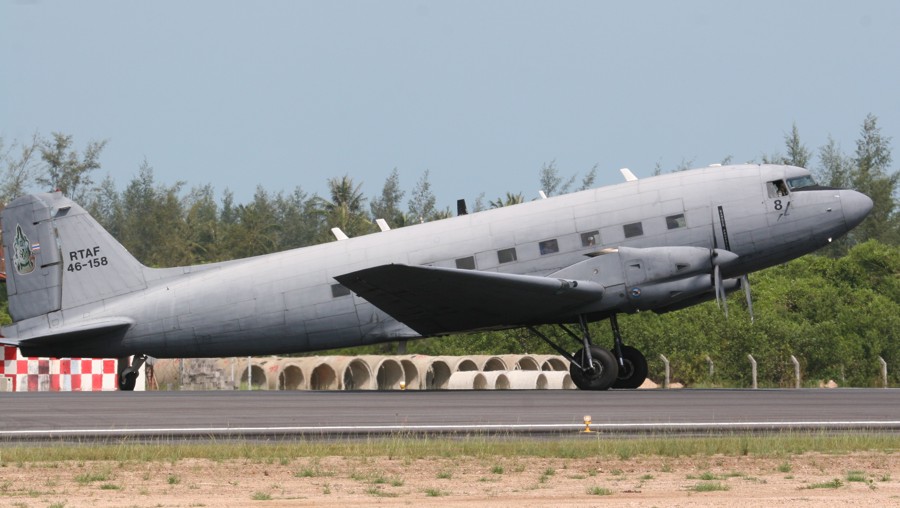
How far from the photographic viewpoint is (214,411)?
808 inches

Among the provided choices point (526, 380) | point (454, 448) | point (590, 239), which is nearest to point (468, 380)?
point (526, 380)

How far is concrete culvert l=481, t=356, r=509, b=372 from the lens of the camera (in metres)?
39.3

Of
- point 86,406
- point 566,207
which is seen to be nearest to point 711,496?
point 86,406

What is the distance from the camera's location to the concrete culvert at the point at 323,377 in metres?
38.7

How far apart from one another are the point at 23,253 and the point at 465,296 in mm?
11451

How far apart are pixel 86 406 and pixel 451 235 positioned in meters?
9.36

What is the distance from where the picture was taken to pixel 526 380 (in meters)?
35.0

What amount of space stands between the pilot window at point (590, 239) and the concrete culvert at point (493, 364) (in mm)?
12810

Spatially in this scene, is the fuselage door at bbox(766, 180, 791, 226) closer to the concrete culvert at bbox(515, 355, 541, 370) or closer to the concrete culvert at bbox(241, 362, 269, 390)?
the concrete culvert at bbox(515, 355, 541, 370)

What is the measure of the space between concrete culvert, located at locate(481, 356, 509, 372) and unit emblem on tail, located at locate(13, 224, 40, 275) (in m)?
15.1

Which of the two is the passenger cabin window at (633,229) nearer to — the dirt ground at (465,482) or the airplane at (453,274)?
the airplane at (453,274)

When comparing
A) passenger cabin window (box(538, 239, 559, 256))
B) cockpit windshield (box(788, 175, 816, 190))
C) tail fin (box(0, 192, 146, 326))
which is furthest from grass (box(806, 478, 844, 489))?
tail fin (box(0, 192, 146, 326))

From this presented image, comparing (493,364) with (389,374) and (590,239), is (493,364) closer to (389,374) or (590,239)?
(389,374)

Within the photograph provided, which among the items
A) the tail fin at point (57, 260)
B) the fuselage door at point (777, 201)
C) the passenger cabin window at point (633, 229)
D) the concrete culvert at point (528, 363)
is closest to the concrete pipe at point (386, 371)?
the concrete culvert at point (528, 363)
